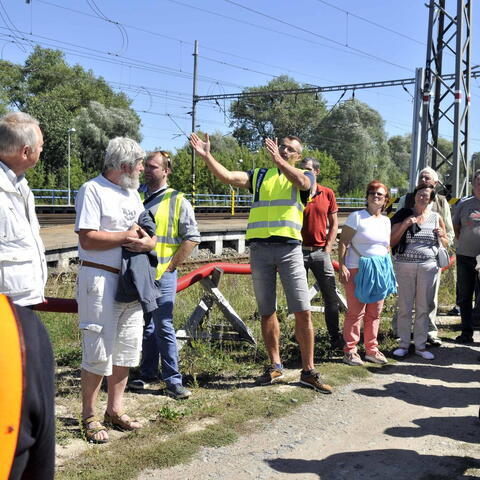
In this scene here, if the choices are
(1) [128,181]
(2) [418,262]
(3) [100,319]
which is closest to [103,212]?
(1) [128,181]

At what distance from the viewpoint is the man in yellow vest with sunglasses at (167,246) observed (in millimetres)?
4691

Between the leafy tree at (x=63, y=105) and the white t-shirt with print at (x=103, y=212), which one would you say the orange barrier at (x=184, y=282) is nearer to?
the white t-shirt with print at (x=103, y=212)

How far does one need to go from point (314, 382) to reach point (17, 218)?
2904 millimetres

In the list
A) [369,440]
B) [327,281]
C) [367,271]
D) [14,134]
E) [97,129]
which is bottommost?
[369,440]

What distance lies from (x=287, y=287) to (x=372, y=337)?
1.41 metres

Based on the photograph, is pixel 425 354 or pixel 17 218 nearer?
pixel 17 218

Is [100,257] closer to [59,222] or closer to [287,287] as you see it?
[287,287]

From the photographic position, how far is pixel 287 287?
5012mm

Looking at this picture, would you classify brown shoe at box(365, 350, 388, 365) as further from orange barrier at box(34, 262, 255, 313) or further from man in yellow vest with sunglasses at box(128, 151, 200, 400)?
man in yellow vest with sunglasses at box(128, 151, 200, 400)

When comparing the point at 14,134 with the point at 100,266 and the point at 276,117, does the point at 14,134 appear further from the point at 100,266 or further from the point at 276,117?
the point at 276,117

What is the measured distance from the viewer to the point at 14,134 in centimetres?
303

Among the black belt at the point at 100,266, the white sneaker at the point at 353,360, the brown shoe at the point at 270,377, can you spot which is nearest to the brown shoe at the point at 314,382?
the brown shoe at the point at 270,377

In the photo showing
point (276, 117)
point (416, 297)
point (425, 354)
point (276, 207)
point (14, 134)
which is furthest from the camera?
point (276, 117)

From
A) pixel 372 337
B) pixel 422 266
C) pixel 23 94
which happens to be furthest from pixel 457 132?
pixel 23 94
